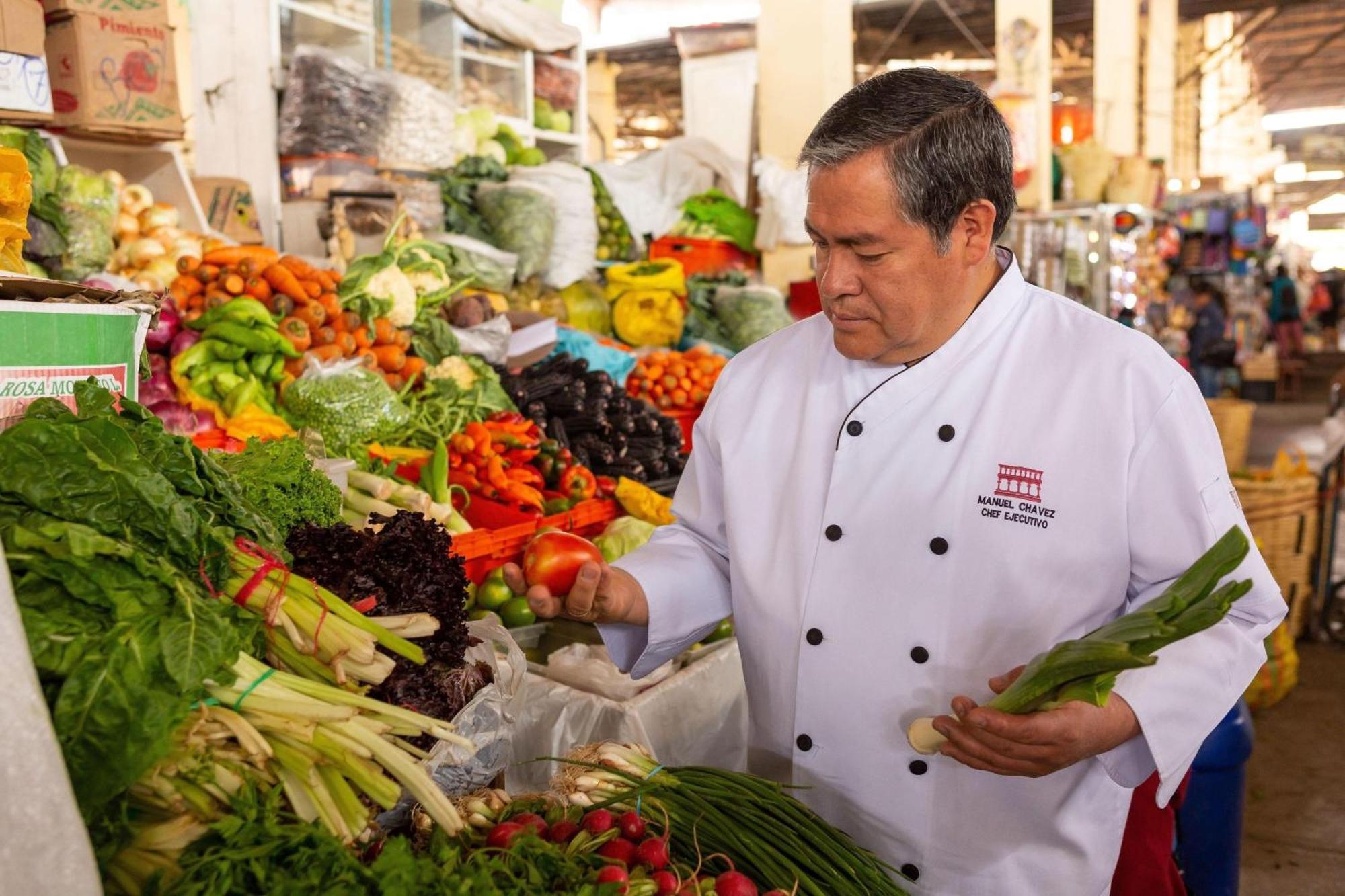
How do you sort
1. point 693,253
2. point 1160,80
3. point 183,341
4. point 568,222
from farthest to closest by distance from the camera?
point 1160,80 < point 693,253 < point 568,222 < point 183,341

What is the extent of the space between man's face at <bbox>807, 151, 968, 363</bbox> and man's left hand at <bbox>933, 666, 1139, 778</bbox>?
652 millimetres

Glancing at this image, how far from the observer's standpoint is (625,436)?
15.0 feet

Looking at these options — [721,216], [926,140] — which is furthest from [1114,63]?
[926,140]

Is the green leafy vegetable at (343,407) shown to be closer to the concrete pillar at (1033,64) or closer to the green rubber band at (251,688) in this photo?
the green rubber band at (251,688)

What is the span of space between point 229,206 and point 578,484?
2.67 metres

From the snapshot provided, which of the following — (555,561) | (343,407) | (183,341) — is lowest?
(555,561)

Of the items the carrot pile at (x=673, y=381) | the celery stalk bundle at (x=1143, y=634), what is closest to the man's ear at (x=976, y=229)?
the celery stalk bundle at (x=1143, y=634)

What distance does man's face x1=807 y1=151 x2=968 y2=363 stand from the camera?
5.74 ft

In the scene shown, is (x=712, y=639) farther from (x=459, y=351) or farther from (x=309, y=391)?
(x=459, y=351)

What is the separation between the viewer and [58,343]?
1.52 metres

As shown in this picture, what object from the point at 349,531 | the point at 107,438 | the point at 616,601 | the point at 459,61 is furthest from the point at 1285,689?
the point at 459,61

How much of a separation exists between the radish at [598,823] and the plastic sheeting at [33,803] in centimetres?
72

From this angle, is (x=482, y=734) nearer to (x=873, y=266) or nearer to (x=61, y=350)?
(x=61, y=350)

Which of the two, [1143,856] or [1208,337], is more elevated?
[1208,337]
